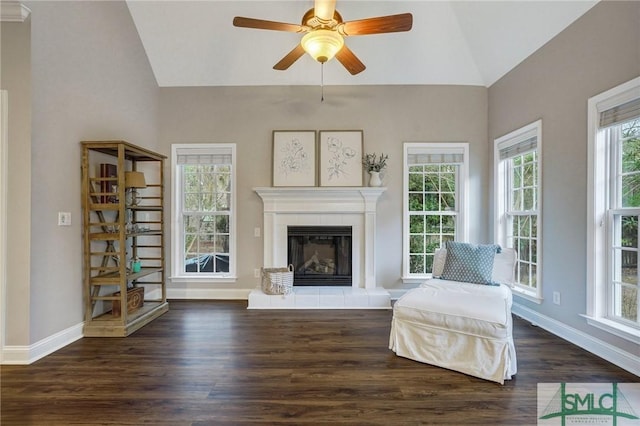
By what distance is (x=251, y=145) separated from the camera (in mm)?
4254

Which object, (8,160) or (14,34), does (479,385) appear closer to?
(8,160)

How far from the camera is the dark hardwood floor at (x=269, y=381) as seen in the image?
181 centimetres

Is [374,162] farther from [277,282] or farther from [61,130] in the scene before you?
[61,130]

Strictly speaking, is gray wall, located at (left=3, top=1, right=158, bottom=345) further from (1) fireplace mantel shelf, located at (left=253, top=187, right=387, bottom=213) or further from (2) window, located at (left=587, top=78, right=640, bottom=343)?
(2) window, located at (left=587, top=78, right=640, bottom=343)

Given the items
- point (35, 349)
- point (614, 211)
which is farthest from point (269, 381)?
point (614, 211)

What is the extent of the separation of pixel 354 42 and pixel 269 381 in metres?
3.83

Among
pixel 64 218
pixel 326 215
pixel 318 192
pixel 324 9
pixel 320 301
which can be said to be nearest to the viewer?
pixel 324 9

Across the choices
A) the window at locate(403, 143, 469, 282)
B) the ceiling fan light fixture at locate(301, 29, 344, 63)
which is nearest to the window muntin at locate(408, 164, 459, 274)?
the window at locate(403, 143, 469, 282)

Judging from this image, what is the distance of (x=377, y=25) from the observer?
7.75 feet

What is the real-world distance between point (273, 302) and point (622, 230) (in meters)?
3.46

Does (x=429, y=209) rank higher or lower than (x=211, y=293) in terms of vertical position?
higher

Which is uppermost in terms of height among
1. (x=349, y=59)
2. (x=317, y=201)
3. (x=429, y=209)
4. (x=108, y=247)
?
(x=349, y=59)

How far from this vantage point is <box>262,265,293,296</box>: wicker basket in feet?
12.6

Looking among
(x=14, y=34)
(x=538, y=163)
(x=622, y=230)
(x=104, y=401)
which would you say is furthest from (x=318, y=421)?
(x=14, y=34)
